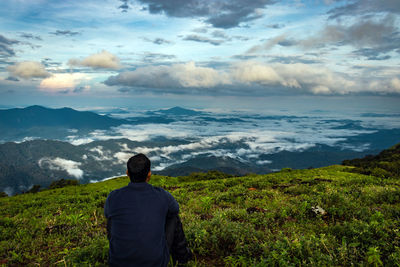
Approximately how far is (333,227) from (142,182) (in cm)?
667

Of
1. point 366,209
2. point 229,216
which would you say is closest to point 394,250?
A: point 366,209

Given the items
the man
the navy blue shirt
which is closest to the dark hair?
the man

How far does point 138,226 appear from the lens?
5.31 metres

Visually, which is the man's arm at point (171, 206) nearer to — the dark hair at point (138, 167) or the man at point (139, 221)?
the man at point (139, 221)

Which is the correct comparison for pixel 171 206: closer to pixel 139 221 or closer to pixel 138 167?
pixel 139 221

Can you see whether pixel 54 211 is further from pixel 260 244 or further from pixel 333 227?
pixel 333 227

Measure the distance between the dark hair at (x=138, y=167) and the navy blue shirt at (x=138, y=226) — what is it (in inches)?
6.6

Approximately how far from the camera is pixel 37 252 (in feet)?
27.4

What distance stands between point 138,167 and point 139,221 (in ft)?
4.01

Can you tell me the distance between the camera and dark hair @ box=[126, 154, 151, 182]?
5.60 meters

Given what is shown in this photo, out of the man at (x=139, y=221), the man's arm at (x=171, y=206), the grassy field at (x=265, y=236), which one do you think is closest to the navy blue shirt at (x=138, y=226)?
the man at (x=139, y=221)

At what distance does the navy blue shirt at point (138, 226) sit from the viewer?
17.3 feet

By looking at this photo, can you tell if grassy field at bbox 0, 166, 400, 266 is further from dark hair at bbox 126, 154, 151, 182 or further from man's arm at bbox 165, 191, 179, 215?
dark hair at bbox 126, 154, 151, 182

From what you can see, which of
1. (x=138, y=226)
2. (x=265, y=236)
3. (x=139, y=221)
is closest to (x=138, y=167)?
(x=139, y=221)
